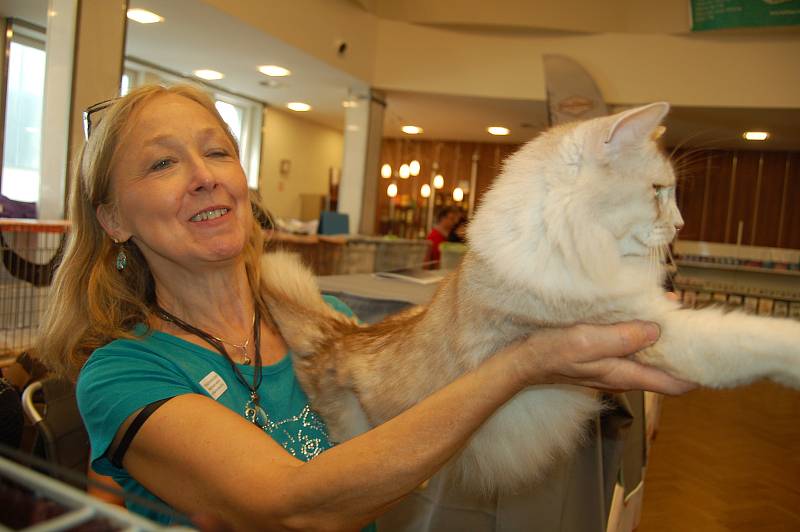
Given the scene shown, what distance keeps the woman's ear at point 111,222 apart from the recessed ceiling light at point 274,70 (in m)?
6.27

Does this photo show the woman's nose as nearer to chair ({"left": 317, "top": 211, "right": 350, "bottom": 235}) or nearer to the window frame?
the window frame

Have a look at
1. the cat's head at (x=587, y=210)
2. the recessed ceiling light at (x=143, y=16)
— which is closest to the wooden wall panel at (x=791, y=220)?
the recessed ceiling light at (x=143, y=16)

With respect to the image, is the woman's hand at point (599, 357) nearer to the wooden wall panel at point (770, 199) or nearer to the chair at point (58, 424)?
the chair at point (58, 424)

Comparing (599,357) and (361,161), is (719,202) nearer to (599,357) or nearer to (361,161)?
(361,161)

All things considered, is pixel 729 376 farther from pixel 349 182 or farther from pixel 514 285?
pixel 349 182

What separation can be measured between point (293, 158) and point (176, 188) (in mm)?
9951

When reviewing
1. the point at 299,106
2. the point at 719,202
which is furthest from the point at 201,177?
the point at 719,202

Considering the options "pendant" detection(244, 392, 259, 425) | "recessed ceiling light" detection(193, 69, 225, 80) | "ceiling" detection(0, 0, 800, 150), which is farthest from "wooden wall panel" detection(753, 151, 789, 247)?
"pendant" detection(244, 392, 259, 425)

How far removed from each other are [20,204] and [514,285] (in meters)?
3.89

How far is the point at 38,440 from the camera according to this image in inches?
50.1

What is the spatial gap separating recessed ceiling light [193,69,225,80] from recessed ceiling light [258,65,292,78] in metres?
0.69

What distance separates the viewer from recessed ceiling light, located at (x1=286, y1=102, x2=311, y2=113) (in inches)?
371

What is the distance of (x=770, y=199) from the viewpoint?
1023cm

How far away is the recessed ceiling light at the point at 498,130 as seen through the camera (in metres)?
10.1
